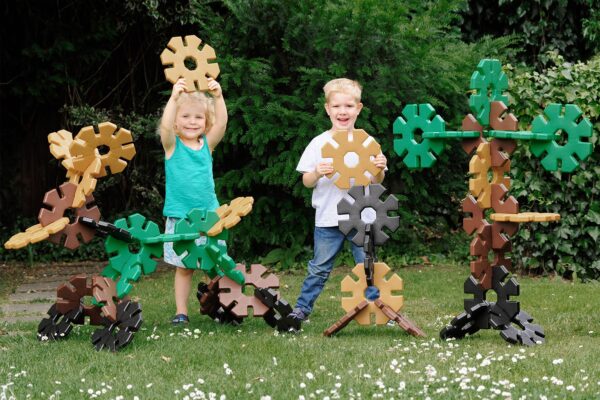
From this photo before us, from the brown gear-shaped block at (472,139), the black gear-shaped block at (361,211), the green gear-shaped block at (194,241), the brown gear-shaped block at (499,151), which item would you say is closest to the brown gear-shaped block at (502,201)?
the brown gear-shaped block at (499,151)

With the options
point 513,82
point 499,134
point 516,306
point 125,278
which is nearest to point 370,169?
point 499,134

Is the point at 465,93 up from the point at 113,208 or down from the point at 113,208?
up

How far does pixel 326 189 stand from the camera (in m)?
5.56

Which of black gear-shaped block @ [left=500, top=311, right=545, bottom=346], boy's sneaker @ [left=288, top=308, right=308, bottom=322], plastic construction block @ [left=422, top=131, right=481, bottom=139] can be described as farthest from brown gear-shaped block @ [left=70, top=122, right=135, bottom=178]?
black gear-shaped block @ [left=500, top=311, right=545, bottom=346]

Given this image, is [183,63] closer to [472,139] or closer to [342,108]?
[342,108]

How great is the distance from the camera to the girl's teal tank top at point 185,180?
5727 mm

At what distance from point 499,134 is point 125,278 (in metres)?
2.21

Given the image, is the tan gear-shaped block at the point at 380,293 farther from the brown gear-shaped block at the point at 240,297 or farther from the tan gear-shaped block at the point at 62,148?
the tan gear-shaped block at the point at 62,148

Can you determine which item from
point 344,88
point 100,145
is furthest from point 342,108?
point 100,145

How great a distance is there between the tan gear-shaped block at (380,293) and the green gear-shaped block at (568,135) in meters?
1.05

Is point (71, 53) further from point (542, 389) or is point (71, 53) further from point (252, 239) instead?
point (542, 389)

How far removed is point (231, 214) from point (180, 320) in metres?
0.90

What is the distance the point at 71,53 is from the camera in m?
10.8

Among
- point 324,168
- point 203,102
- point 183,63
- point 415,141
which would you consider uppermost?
point 183,63
